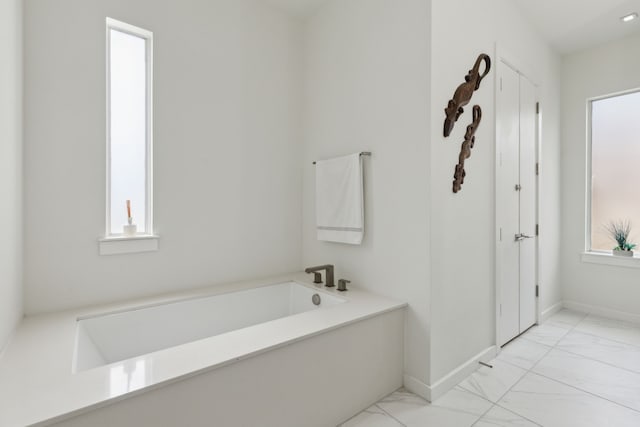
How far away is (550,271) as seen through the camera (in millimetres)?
3199

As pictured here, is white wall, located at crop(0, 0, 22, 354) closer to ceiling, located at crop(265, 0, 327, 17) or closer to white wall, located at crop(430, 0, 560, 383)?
ceiling, located at crop(265, 0, 327, 17)

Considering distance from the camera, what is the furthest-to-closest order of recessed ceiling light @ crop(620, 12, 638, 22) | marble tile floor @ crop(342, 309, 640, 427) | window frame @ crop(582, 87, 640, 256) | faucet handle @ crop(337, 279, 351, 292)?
window frame @ crop(582, 87, 640, 256) < recessed ceiling light @ crop(620, 12, 638, 22) < faucet handle @ crop(337, 279, 351, 292) < marble tile floor @ crop(342, 309, 640, 427)

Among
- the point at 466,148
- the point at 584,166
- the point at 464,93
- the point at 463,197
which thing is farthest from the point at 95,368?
the point at 584,166

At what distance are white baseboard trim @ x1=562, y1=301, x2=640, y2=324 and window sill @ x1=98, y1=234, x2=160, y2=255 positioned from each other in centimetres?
408

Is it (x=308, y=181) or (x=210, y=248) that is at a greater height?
(x=308, y=181)

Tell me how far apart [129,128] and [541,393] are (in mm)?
3022

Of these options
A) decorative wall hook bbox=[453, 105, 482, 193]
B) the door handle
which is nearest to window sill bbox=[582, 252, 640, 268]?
the door handle

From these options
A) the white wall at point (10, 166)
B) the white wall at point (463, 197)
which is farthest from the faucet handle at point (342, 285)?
the white wall at point (10, 166)

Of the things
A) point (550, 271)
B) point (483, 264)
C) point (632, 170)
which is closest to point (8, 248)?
point (483, 264)

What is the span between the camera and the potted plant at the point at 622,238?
9.96 ft

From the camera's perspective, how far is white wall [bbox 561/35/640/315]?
3.00 m

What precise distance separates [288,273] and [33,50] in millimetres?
2169

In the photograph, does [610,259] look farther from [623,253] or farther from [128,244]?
[128,244]

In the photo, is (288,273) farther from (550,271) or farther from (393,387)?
(550,271)
